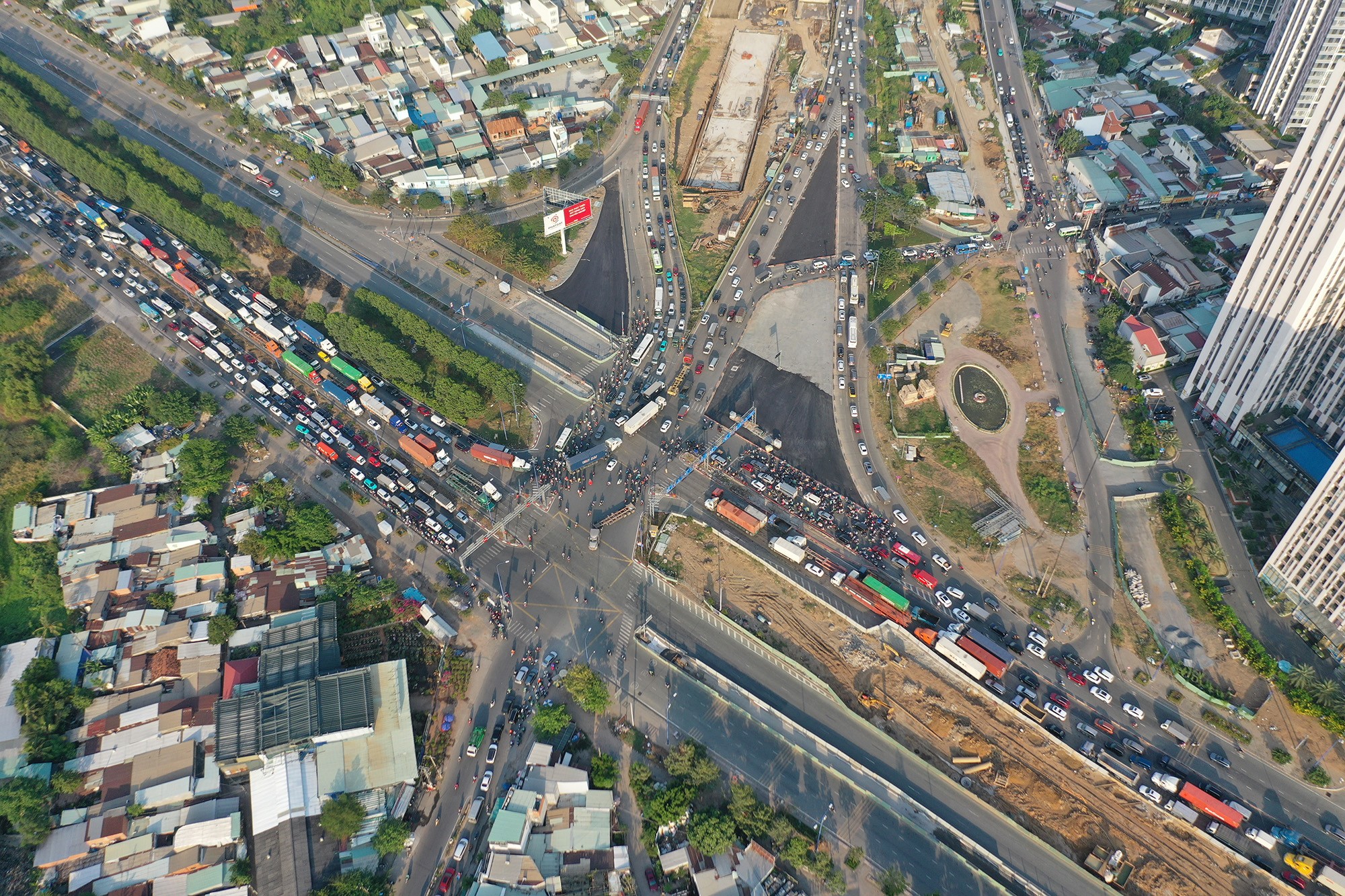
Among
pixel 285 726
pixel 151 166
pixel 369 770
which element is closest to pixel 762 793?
pixel 369 770

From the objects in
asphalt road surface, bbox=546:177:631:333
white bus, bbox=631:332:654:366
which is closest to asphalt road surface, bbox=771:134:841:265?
asphalt road surface, bbox=546:177:631:333

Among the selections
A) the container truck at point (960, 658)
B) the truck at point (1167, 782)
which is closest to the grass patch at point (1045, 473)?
the container truck at point (960, 658)

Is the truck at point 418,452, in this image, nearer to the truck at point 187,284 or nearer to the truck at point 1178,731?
the truck at point 187,284

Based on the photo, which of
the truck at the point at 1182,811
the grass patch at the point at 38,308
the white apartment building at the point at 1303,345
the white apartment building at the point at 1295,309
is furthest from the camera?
the grass patch at the point at 38,308

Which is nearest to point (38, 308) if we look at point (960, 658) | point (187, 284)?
point (187, 284)

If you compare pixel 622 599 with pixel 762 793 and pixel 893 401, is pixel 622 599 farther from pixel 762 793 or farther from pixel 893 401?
pixel 893 401

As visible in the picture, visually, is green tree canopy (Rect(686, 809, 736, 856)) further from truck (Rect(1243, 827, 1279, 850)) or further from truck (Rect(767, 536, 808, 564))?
truck (Rect(1243, 827, 1279, 850))
